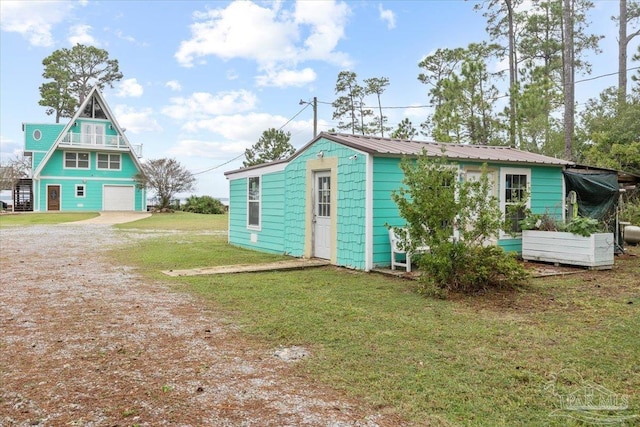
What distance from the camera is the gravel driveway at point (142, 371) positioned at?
2.71 meters

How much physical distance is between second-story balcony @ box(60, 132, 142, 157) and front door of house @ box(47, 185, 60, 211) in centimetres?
312

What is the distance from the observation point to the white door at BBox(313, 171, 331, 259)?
31.1 ft

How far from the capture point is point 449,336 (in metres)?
4.31

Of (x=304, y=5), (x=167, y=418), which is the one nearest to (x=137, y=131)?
(x=304, y=5)

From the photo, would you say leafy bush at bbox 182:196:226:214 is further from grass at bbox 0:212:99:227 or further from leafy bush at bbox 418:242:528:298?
leafy bush at bbox 418:242:528:298

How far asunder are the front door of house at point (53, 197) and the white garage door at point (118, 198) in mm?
2885

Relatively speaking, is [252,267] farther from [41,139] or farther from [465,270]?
[41,139]

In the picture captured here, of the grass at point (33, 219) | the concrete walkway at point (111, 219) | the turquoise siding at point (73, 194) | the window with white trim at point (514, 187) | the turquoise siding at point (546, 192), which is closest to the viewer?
the window with white trim at point (514, 187)

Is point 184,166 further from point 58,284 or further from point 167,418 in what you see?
point 167,418

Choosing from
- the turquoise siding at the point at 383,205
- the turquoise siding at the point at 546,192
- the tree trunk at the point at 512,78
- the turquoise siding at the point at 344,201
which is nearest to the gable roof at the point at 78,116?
the tree trunk at the point at 512,78

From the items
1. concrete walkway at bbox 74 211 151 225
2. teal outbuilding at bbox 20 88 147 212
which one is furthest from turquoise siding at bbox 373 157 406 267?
teal outbuilding at bbox 20 88 147 212

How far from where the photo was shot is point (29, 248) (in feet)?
39.4

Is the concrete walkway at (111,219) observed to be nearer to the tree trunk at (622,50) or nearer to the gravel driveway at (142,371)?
the gravel driveway at (142,371)

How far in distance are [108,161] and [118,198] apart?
272 cm
